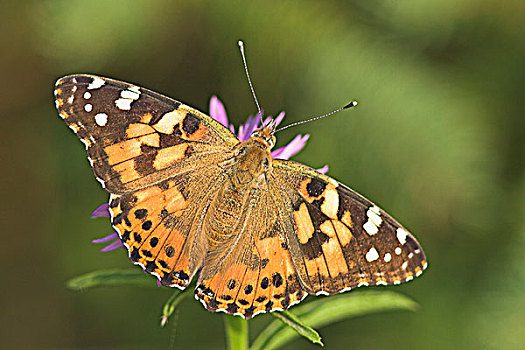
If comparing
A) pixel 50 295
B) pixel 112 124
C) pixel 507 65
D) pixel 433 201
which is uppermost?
pixel 507 65

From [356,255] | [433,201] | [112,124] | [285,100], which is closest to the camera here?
[356,255]

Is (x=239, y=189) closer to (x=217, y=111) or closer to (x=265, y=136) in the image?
(x=265, y=136)

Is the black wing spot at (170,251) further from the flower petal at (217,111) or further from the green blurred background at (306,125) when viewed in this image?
the green blurred background at (306,125)

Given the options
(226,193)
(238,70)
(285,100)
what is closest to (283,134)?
(285,100)

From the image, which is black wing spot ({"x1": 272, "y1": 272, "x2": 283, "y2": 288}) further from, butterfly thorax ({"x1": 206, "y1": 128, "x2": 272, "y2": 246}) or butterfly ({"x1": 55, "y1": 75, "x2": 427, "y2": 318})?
butterfly thorax ({"x1": 206, "y1": 128, "x2": 272, "y2": 246})

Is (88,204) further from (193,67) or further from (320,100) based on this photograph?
(320,100)

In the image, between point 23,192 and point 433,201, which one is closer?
point 433,201

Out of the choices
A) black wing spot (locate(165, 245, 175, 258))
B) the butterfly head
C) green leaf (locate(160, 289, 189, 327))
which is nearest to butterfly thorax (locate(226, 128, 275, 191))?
the butterfly head
